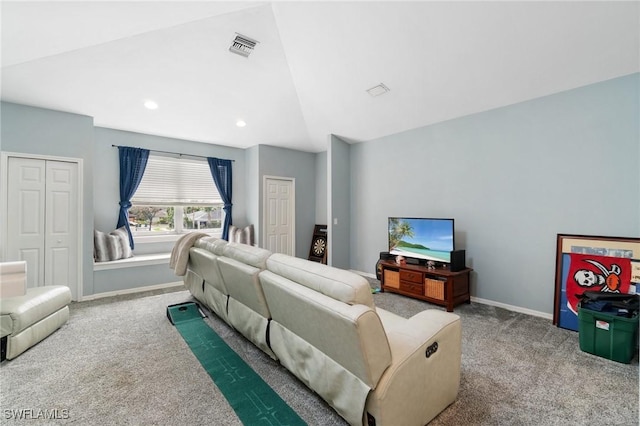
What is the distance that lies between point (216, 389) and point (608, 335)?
324 cm

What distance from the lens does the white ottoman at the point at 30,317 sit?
2.35 metres

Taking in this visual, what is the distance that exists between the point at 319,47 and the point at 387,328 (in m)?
3.10

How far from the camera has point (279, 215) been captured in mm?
5945

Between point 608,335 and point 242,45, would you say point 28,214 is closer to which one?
point 242,45

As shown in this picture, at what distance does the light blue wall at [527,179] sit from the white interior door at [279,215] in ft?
7.70

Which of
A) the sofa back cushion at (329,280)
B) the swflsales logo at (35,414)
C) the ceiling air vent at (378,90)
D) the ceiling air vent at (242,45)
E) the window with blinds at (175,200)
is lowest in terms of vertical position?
the swflsales logo at (35,414)

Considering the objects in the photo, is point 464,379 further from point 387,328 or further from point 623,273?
point 623,273

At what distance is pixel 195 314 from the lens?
336 cm

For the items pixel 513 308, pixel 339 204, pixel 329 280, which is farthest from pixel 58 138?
pixel 513 308

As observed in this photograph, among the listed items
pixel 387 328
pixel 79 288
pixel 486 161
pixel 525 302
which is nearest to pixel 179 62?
pixel 79 288

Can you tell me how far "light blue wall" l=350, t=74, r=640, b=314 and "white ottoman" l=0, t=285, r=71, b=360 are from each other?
181 inches

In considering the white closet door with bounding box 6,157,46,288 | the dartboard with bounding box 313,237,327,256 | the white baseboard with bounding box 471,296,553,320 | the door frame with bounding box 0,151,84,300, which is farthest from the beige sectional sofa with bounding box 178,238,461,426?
the dartboard with bounding box 313,237,327,256

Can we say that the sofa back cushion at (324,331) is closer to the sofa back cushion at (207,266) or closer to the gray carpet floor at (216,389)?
the gray carpet floor at (216,389)

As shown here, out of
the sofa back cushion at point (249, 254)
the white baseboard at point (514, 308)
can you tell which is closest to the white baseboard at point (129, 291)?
the sofa back cushion at point (249, 254)
